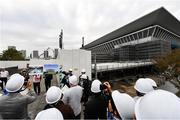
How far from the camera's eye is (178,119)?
124cm

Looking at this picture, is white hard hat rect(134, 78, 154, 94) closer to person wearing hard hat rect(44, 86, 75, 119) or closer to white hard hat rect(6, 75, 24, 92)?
person wearing hard hat rect(44, 86, 75, 119)

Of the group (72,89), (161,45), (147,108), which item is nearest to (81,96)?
(72,89)

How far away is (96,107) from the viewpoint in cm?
394

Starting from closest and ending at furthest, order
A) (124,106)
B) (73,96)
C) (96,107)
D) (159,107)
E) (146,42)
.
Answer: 1. (159,107)
2. (124,106)
3. (96,107)
4. (73,96)
5. (146,42)

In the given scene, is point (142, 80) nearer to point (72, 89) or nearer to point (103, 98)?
point (103, 98)

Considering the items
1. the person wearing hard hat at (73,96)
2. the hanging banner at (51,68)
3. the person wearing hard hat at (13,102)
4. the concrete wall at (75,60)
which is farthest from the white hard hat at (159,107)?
the concrete wall at (75,60)

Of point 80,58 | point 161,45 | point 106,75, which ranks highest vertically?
point 161,45

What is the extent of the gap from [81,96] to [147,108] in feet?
11.0

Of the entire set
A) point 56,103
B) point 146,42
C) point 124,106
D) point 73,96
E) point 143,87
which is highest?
point 146,42

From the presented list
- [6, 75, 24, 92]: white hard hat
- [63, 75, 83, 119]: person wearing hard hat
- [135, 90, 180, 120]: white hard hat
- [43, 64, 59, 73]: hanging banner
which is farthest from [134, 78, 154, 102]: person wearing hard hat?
[43, 64, 59, 73]: hanging banner

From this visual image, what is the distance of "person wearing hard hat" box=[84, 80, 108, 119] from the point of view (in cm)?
394

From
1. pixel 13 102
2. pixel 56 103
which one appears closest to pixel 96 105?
pixel 56 103

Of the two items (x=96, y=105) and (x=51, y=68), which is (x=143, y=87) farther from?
(x=51, y=68)

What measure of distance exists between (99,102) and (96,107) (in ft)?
0.38
